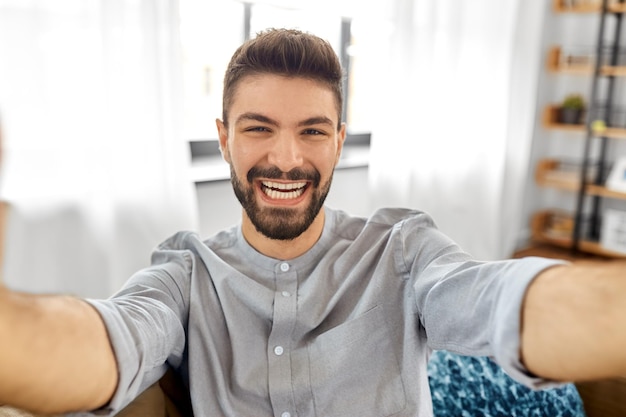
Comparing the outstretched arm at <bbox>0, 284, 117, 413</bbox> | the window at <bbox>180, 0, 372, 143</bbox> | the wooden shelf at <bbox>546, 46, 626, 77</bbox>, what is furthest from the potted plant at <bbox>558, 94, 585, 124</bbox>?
the outstretched arm at <bbox>0, 284, 117, 413</bbox>

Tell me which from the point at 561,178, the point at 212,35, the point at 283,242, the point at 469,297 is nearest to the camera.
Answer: the point at 469,297

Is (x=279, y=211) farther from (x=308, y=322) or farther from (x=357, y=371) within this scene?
(x=357, y=371)

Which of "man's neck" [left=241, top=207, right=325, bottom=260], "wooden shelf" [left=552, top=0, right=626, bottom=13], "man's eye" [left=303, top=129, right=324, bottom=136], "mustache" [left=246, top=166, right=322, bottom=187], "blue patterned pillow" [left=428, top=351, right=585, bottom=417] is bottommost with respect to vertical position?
"blue patterned pillow" [left=428, top=351, right=585, bottom=417]

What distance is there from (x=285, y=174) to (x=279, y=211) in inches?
3.0

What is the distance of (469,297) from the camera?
0.88m

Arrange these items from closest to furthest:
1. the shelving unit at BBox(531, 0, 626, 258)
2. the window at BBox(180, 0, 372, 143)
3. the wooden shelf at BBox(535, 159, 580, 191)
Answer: the window at BBox(180, 0, 372, 143) → the shelving unit at BBox(531, 0, 626, 258) → the wooden shelf at BBox(535, 159, 580, 191)

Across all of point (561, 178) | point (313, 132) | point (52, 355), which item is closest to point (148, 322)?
point (52, 355)

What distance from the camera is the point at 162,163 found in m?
1.95

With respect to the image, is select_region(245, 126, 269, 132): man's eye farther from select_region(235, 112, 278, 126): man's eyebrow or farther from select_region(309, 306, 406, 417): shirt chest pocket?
select_region(309, 306, 406, 417): shirt chest pocket

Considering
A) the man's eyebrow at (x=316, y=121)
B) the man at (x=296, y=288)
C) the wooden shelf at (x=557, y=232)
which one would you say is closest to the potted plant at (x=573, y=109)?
the wooden shelf at (x=557, y=232)

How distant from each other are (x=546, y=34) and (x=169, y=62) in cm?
278

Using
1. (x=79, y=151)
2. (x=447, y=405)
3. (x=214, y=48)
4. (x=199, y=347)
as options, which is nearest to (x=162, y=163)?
(x=79, y=151)

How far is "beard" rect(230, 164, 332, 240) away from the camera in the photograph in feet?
3.84

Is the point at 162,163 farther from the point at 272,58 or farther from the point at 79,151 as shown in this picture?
the point at 272,58
